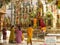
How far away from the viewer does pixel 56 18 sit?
12.3 feet

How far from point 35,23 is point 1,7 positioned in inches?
25.7

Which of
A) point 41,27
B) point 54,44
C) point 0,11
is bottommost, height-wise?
point 54,44

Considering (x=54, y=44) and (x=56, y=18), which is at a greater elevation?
(x=56, y=18)

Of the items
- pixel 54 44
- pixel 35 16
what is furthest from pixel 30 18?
pixel 54 44

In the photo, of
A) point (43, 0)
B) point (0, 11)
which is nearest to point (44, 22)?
point (43, 0)

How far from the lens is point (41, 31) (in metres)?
3.63

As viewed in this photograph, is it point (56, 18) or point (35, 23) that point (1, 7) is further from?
point (56, 18)

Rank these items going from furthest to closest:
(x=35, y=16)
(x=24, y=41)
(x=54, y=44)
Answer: (x=35, y=16), (x=24, y=41), (x=54, y=44)

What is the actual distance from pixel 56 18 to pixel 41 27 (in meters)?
0.33

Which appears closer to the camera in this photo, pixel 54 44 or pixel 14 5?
pixel 54 44

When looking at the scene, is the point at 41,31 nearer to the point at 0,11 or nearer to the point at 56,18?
the point at 56,18

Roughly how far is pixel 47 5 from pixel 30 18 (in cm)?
38

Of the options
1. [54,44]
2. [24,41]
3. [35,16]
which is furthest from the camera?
[35,16]

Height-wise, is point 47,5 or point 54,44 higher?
point 47,5
